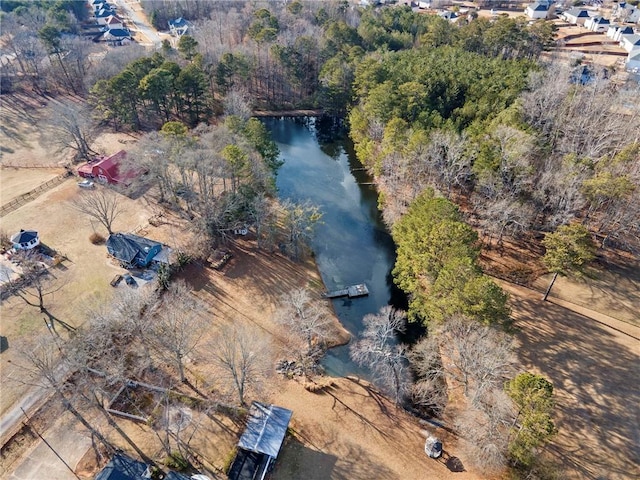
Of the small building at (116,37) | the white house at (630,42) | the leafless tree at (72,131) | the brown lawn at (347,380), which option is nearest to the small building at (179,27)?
the small building at (116,37)

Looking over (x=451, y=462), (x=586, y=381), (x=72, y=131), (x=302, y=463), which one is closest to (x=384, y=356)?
(x=451, y=462)

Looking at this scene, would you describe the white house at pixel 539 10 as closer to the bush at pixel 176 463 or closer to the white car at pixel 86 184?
the white car at pixel 86 184

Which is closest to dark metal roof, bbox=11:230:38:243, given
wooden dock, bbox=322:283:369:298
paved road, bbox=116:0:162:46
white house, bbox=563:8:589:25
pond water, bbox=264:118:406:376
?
pond water, bbox=264:118:406:376

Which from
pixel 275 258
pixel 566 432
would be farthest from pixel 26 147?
pixel 566 432

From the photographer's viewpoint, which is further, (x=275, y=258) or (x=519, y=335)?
(x=275, y=258)

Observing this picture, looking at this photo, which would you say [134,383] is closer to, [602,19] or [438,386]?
[438,386]

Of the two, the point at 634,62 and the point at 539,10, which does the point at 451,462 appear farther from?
the point at 539,10
